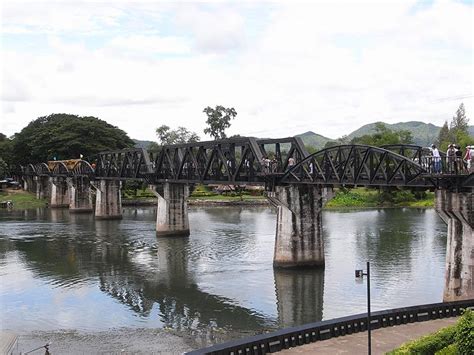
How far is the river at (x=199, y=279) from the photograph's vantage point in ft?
125

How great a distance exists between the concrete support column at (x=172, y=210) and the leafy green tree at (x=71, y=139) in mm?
56105

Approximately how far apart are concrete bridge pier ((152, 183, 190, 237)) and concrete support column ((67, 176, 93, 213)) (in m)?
44.3

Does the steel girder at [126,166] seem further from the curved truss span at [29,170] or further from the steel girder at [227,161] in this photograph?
the curved truss span at [29,170]

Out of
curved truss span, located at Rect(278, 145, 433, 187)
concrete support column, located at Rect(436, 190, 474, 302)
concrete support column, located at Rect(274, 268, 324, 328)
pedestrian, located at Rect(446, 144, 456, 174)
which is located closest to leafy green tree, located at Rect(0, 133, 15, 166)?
curved truss span, located at Rect(278, 145, 433, 187)

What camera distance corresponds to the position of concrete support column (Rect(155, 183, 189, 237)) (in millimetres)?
76438

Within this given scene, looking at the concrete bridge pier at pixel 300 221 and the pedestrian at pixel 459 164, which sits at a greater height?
the pedestrian at pixel 459 164

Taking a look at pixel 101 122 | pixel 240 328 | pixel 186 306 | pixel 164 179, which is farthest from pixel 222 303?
pixel 101 122

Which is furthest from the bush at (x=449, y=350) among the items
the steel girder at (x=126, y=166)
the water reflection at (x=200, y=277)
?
the steel girder at (x=126, y=166)

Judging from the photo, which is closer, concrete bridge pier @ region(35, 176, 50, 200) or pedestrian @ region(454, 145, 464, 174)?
pedestrian @ region(454, 145, 464, 174)

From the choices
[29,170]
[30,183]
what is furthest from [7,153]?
[29,170]

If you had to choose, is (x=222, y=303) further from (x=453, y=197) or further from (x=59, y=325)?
(x=453, y=197)

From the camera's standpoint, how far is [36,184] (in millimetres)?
147250

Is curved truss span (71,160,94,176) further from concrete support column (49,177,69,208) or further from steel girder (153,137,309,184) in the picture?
steel girder (153,137,309,184)

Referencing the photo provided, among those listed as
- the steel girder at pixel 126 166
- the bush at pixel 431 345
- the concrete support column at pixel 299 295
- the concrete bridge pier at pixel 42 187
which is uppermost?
the steel girder at pixel 126 166
